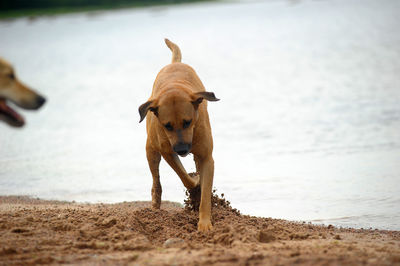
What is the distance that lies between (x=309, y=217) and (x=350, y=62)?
1589cm

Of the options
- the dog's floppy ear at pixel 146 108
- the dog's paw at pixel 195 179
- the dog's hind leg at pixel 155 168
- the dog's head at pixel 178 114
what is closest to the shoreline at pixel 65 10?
the dog's hind leg at pixel 155 168

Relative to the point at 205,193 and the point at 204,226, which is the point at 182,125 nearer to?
the point at 205,193

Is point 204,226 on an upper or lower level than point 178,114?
lower

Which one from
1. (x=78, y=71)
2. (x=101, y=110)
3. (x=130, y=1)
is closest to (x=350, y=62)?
(x=101, y=110)

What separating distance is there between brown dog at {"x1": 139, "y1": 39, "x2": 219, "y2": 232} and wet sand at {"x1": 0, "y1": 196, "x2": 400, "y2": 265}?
42 cm

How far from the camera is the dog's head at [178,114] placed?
19.8 ft

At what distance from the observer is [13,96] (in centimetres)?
575

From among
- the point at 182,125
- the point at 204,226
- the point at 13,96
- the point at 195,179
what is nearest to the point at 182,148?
the point at 182,125

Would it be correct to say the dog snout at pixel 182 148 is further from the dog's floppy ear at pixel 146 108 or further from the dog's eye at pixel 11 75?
the dog's eye at pixel 11 75

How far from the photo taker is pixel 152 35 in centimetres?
4900

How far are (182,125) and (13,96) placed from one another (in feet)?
5.21

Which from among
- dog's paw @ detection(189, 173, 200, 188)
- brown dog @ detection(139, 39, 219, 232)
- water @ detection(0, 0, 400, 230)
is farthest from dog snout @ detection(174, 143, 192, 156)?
water @ detection(0, 0, 400, 230)

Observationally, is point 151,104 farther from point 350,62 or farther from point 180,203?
point 350,62

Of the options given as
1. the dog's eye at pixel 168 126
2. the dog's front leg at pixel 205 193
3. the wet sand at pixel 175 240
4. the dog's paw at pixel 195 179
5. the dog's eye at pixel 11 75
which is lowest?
the wet sand at pixel 175 240
